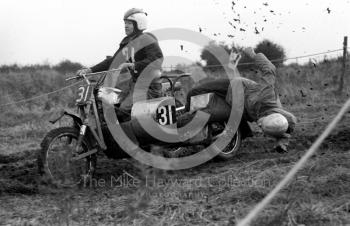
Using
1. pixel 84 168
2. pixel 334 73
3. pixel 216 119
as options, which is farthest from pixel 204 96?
pixel 334 73

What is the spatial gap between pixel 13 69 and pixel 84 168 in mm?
23267

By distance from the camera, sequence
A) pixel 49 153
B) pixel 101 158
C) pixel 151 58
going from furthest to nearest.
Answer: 1. pixel 101 158
2. pixel 151 58
3. pixel 49 153

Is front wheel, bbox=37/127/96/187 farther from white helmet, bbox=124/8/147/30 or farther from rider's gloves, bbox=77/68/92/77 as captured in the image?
white helmet, bbox=124/8/147/30

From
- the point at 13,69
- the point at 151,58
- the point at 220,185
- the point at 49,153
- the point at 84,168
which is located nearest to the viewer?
the point at 220,185

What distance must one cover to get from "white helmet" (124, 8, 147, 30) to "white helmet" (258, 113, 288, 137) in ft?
7.03

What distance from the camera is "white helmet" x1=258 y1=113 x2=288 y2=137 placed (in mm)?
7191

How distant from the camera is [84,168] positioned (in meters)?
6.71

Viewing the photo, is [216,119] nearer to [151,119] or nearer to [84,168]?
[151,119]

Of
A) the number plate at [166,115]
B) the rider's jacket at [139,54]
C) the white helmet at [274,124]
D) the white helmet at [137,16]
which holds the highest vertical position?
the white helmet at [137,16]

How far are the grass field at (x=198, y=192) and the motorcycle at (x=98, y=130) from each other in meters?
0.29

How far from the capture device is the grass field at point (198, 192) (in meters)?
4.27

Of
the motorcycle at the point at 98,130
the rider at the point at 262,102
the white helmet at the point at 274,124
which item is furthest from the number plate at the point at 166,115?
the white helmet at the point at 274,124

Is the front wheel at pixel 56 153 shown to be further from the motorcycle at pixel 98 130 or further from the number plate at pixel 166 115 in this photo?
the number plate at pixel 166 115

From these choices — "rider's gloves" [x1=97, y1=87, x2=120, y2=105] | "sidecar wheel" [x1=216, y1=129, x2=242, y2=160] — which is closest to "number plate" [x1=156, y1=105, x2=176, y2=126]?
"rider's gloves" [x1=97, y1=87, x2=120, y2=105]
